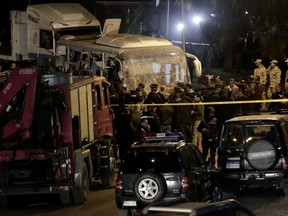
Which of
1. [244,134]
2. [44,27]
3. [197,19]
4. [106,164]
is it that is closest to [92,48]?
[44,27]

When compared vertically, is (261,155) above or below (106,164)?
above

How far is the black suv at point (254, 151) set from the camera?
14203mm

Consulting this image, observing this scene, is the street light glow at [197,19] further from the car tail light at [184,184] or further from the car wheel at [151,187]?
the car wheel at [151,187]

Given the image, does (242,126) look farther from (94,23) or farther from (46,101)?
(94,23)

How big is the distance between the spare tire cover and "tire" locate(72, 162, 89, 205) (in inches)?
134

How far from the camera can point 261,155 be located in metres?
14.2

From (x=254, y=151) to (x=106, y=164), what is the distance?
3.76 meters

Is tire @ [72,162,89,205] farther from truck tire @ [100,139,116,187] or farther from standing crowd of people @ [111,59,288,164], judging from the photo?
standing crowd of people @ [111,59,288,164]

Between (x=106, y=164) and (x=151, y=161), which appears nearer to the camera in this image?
(x=151, y=161)

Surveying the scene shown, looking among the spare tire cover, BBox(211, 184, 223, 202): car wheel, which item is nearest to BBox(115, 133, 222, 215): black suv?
BBox(211, 184, 223, 202): car wheel

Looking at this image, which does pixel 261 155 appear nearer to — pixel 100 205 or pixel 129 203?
pixel 100 205

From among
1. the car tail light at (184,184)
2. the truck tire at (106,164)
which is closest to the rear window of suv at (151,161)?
the car tail light at (184,184)

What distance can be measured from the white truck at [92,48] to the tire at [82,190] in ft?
17.6

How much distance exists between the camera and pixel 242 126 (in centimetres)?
1463
